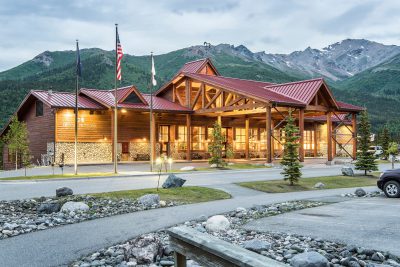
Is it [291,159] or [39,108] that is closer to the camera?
[291,159]

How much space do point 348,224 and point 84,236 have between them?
20.2 feet

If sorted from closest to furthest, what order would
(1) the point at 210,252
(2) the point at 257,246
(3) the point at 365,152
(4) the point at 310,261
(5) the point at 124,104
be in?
(1) the point at 210,252
(4) the point at 310,261
(2) the point at 257,246
(3) the point at 365,152
(5) the point at 124,104

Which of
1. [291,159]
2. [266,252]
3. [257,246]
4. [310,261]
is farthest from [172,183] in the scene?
[310,261]

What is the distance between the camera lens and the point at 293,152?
65.7ft

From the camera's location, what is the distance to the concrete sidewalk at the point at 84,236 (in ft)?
24.5

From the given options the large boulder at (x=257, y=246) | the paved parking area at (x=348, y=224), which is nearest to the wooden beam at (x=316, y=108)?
the paved parking area at (x=348, y=224)

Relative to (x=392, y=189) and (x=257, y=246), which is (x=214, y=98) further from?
(x=257, y=246)

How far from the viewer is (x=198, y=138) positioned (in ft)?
144

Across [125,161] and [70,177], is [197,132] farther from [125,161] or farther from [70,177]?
[70,177]

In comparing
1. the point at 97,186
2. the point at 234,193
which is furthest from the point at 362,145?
the point at 97,186

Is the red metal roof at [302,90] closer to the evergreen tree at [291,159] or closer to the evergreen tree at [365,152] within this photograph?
the evergreen tree at [365,152]

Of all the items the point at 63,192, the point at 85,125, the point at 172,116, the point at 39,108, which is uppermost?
the point at 39,108

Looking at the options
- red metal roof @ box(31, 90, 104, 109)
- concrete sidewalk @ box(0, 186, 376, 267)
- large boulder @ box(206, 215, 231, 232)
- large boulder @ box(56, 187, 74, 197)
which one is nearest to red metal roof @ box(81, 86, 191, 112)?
red metal roof @ box(31, 90, 104, 109)

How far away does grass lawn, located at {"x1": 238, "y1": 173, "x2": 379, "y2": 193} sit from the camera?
61.4 feet
